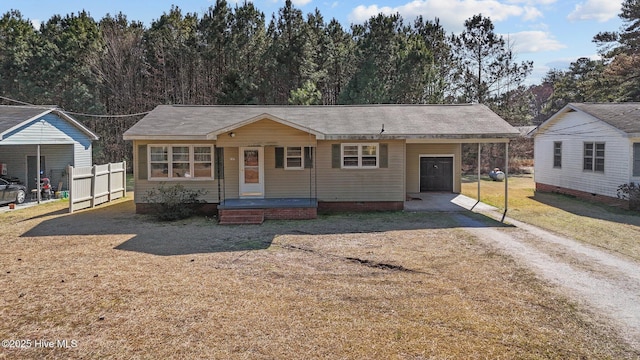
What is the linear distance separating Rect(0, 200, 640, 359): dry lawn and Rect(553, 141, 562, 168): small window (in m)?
12.0

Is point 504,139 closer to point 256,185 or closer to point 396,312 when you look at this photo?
point 256,185

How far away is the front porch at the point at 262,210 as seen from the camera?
12.4m

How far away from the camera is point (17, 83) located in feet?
102

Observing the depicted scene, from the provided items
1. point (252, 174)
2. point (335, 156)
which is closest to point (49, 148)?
point (252, 174)

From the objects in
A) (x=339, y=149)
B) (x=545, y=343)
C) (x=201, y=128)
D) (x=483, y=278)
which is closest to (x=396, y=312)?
(x=545, y=343)

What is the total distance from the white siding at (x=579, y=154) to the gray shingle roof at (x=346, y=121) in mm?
4452

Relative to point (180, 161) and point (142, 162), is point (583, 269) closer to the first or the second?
point (180, 161)

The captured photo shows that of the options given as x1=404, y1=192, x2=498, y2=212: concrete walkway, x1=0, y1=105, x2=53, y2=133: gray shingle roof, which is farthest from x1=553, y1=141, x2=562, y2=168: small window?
x1=0, y1=105, x2=53, y2=133: gray shingle roof

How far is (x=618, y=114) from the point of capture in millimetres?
16703

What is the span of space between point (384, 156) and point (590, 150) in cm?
948

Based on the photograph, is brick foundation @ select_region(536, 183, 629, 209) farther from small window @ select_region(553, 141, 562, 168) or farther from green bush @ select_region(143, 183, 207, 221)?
green bush @ select_region(143, 183, 207, 221)

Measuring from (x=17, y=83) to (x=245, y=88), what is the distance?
58.4 ft

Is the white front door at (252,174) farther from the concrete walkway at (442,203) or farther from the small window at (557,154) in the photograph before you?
the small window at (557,154)

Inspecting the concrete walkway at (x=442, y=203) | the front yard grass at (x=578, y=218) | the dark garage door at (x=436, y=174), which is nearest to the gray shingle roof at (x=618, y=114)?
the front yard grass at (x=578, y=218)
